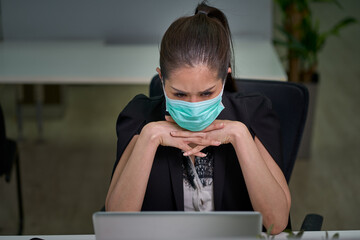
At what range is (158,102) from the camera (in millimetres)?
1562

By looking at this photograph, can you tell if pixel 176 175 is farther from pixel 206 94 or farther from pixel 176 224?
pixel 176 224

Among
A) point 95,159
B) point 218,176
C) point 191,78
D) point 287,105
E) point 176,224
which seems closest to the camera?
point 176,224

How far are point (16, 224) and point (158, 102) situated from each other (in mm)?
1368

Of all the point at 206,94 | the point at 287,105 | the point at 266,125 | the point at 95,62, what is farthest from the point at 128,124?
the point at 95,62

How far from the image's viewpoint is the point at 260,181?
4.56 ft

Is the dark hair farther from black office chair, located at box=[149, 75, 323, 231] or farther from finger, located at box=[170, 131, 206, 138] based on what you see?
black office chair, located at box=[149, 75, 323, 231]

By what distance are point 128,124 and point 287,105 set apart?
537mm

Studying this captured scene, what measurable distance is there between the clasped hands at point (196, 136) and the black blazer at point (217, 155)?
10 cm

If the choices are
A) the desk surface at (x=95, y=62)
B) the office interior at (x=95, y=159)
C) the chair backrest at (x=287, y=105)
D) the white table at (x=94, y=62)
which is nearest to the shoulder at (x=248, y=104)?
the chair backrest at (x=287, y=105)

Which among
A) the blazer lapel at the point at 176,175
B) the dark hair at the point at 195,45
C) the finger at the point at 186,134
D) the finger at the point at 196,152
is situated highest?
the dark hair at the point at 195,45

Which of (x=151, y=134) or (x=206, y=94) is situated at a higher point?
(x=206, y=94)

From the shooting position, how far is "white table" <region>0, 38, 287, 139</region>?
101 inches

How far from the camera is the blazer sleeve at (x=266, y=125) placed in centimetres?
152

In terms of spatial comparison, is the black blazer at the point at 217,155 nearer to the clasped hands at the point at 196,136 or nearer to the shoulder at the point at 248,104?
the shoulder at the point at 248,104
